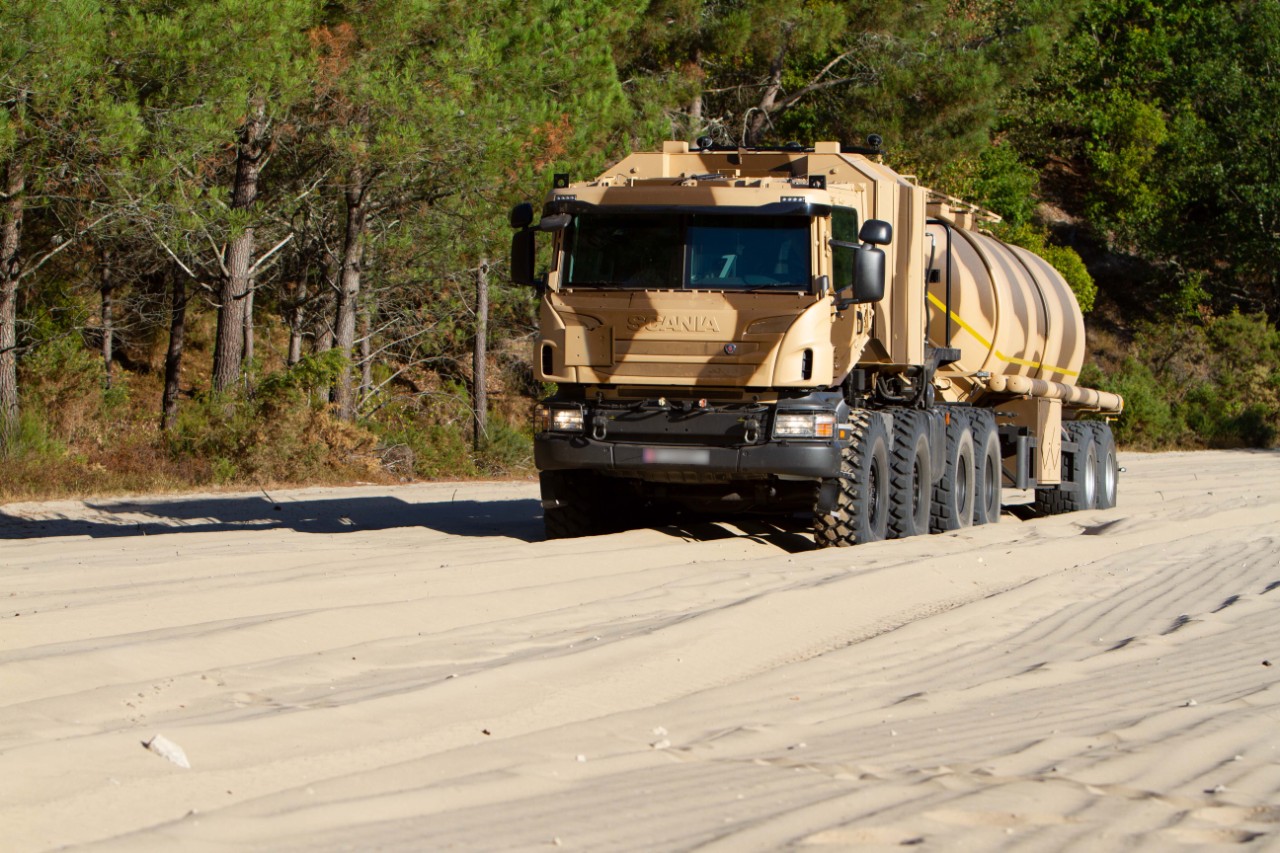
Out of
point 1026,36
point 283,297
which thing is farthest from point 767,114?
point 283,297

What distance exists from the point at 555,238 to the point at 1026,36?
74.4ft

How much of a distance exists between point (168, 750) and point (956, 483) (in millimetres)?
11340

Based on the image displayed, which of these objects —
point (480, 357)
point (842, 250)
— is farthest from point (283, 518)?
point (480, 357)

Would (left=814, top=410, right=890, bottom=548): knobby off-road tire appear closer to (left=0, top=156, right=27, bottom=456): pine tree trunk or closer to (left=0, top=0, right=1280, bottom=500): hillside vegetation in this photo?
(left=0, top=0, right=1280, bottom=500): hillside vegetation

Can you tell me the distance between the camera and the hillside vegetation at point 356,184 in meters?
19.5

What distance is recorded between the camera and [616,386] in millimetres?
12680

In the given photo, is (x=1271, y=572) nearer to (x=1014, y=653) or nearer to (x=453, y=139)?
(x=1014, y=653)

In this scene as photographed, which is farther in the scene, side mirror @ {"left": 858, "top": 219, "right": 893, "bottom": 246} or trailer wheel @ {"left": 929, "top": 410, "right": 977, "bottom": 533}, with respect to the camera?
trailer wheel @ {"left": 929, "top": 410, "right": 977, "bottom": 533}

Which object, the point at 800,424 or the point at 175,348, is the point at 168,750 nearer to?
the point at 800,424

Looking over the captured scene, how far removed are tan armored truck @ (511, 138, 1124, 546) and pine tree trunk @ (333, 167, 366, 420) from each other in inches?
393

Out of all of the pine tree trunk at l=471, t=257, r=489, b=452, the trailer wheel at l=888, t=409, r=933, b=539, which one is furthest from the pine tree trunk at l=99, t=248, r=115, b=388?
the trailer wheel at l=888, t=409, r=933, b=539

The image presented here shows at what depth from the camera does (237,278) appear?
75.0ft

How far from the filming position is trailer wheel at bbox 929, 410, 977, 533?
15344 mm

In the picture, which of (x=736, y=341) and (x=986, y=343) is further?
(x=986, y=343)
